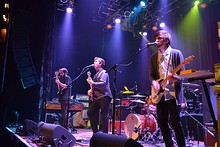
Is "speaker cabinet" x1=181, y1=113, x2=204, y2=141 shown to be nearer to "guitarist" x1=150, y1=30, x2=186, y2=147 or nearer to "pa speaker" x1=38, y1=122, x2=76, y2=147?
"guitarist" x1=150, y1=30, x2=186, y2=147

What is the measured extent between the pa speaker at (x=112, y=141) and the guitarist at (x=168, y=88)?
3.78 feet

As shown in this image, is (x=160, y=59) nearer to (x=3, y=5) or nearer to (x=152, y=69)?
(x=152, y=69)

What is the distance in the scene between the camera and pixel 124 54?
1341 centimetres

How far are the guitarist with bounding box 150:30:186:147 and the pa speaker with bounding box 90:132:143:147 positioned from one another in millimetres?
1151

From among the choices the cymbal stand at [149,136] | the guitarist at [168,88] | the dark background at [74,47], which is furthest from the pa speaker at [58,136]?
the cymbal stand at [149,136]

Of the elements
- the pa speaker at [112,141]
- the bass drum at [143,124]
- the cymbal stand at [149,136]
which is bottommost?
→ the cymbal stand at [149,136]

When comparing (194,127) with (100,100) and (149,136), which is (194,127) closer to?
(149,136)

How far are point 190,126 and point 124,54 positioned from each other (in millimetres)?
6489

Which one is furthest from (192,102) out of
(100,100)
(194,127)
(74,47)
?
(74,47)

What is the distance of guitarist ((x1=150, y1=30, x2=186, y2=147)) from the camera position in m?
3.25

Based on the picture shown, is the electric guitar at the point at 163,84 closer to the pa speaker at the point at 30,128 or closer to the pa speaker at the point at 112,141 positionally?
the pa speaker at the point at 112,141

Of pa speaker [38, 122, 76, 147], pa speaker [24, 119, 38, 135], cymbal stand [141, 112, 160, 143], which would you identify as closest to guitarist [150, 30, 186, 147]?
pa speaker [38, 122, 76, 147]

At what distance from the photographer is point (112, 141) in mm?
2303

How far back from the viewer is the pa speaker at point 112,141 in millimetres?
2141
